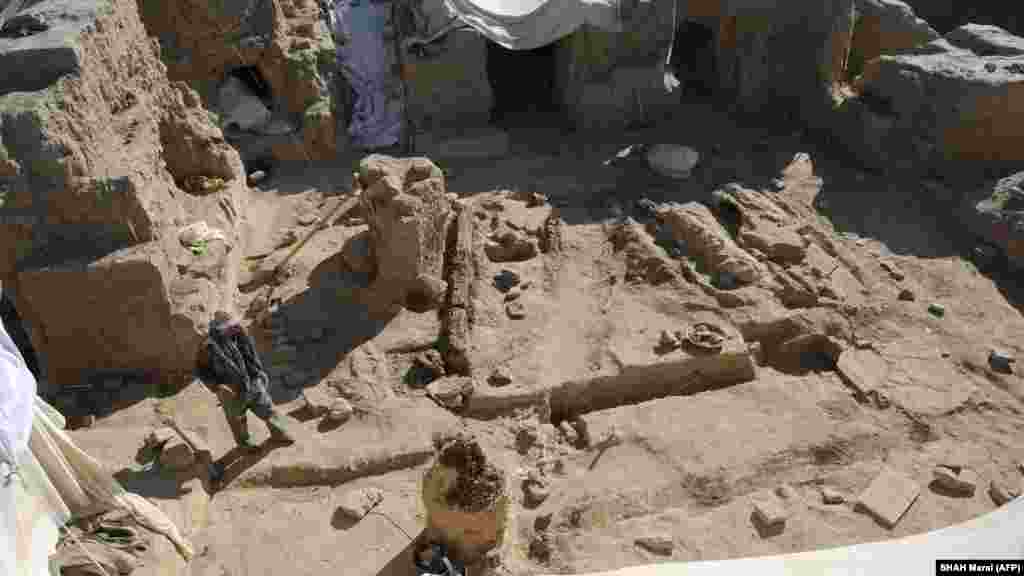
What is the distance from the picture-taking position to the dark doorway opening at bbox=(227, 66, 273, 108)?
12.0 meters

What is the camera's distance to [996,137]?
34.6ft

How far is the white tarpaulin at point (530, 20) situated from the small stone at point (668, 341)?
528 centimetres

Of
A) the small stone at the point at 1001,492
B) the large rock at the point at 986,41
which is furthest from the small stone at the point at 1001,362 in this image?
the large rock at the point at 986,41

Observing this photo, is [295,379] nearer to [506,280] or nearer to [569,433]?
[506,280]

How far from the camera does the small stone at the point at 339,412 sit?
24.1 ft

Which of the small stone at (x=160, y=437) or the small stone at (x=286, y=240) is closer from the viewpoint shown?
the small stone at (x=160, y=437)

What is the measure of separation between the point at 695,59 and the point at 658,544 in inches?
371

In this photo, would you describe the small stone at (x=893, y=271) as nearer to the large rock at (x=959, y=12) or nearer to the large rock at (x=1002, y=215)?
the large rock at (x=1002, y=215)

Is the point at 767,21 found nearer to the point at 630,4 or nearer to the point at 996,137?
the point at 630,4

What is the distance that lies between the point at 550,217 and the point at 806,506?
457 centimetres

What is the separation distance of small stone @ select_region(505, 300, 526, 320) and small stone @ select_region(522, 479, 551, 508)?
6.50 feet

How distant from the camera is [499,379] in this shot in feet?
24.7

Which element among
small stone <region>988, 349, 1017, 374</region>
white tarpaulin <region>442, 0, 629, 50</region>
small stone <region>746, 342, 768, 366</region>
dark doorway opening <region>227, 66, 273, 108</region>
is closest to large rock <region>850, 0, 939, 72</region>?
white tarpaulin <region>442, 0, 629, 50</region>

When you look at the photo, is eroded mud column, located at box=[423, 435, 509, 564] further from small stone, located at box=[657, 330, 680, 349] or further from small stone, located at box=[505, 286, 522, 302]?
small stone, located at box=[505, 286, 522, 302]
